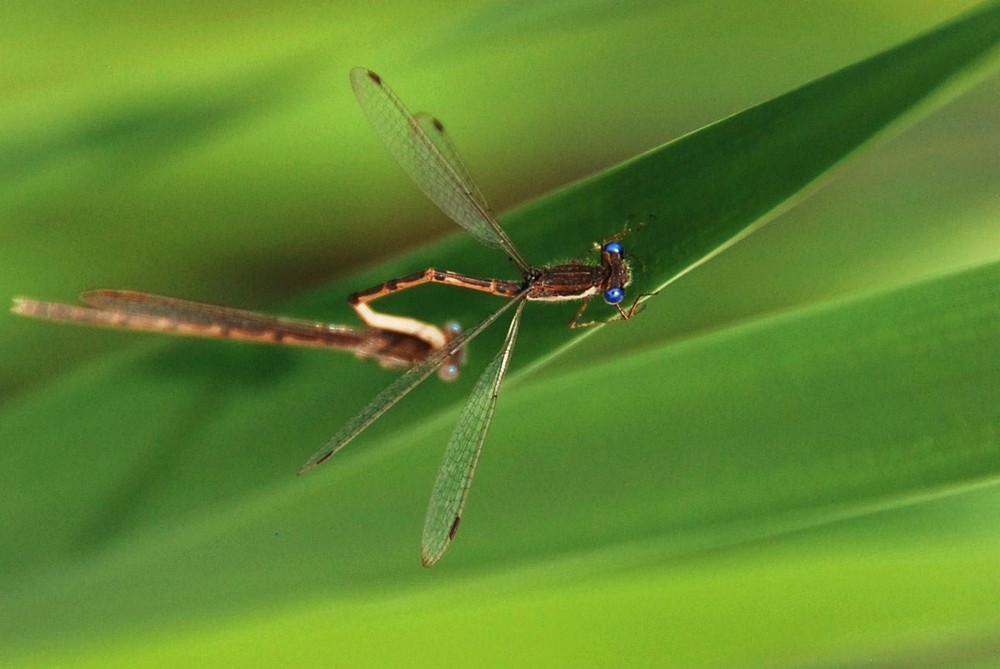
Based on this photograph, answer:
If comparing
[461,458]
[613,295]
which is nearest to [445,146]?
[613,295]

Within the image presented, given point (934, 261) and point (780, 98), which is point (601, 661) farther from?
point (934, 261)

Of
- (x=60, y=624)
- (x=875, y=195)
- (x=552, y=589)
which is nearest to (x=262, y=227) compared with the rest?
(x=60, y=624)

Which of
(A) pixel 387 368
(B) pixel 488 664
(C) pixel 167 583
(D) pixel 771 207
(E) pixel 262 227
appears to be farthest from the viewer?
(E) pixel 262 227

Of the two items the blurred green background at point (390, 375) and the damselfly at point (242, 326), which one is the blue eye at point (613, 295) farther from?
the damselfly at point (242, 326)

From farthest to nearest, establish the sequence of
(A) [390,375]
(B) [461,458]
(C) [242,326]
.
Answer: (C) [242,326] < (A) [390,375] < (B) [461,458]

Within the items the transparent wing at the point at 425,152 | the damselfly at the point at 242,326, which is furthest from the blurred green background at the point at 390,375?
the transparent wing at the point at 425,152

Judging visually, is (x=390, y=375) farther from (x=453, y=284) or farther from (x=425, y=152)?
(x=425, y=152)
